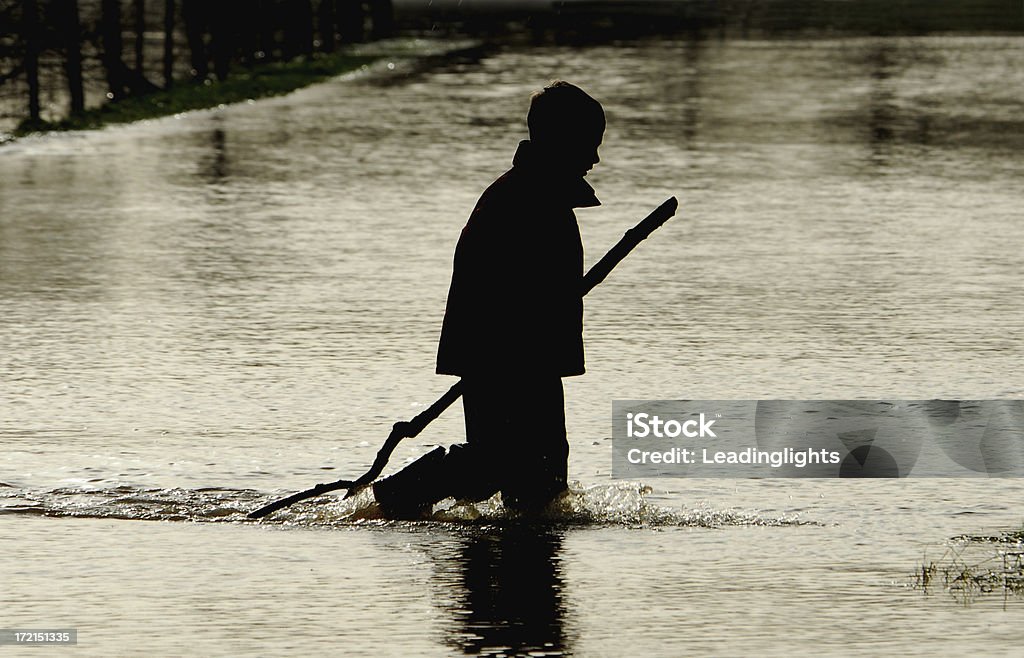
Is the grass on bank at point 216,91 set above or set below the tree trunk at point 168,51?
below

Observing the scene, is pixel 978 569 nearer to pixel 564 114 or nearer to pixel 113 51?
pixel 564 114

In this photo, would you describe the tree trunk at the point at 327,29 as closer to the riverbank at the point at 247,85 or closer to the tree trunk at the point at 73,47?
the riverbank at the point at 247,85

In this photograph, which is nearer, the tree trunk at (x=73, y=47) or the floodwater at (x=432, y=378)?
the floodwater at (x=432, y=378)

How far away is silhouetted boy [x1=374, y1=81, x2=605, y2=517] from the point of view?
23.8ft

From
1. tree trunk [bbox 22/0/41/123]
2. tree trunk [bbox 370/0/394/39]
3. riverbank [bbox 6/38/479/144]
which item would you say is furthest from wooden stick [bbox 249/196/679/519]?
tree trunk [bbox 370/0/394/39]

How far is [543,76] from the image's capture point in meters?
34.8

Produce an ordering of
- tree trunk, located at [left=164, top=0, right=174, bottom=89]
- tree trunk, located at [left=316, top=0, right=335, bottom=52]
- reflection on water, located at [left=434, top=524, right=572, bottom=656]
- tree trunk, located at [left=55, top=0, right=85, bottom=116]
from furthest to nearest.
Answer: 1. tree trunk, located at [left=316, top=0, right=335, bottom=52]
2. tree trunk, located at [left=164, top=0, right=174, bottom=89]
3. tree trunk, located at [left=55, top=0, right=85, bottom=116]
4. reflection on water, located at [left=434, top=524, right=572, bottom=656]

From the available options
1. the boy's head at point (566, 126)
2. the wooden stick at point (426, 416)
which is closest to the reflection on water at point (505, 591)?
the wooden stick at point (426, 416)

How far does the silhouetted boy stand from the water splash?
0.19m

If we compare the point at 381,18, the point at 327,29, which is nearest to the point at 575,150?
the point at 327,29

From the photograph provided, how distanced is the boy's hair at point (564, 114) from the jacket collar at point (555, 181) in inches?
3.6

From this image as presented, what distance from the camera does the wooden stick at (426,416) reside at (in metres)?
7.48

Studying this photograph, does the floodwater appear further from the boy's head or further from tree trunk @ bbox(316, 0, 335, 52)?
tree trunk @ bbox(316, 0, 335, 52)

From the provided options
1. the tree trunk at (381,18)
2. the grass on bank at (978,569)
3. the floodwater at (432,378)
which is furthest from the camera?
the tree trunk at (381,18)
